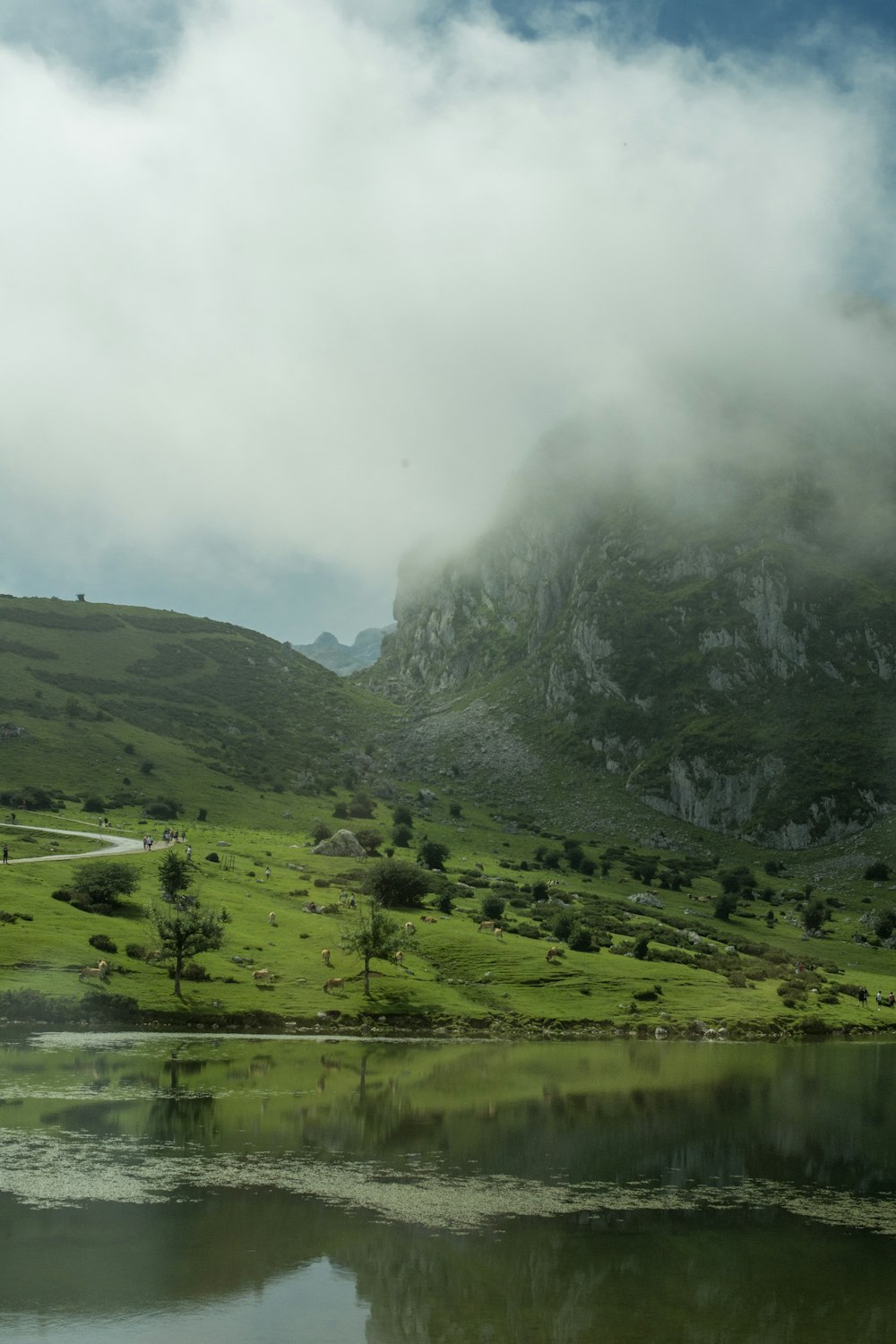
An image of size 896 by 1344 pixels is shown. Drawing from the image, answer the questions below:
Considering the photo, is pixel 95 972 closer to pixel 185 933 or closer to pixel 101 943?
pixel 101 943

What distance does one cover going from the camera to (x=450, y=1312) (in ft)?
78.3

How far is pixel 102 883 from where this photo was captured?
9344cm

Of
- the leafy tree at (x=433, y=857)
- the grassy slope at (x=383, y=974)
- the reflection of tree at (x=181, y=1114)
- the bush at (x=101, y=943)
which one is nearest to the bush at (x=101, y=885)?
the grassy slope at (x=383, y=974)

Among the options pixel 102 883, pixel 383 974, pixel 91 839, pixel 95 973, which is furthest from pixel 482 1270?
pixel 91 839

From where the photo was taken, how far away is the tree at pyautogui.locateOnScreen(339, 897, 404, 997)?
87.1 m

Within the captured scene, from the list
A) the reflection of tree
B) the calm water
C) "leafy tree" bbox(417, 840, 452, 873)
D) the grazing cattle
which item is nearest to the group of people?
the calm water

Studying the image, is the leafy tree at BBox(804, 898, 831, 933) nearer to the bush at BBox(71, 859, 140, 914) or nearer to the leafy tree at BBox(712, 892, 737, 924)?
the leafy tree at BBox(712, 892, 737, 924)

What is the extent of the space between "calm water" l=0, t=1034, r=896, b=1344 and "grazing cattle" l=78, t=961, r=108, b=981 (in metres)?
15.3

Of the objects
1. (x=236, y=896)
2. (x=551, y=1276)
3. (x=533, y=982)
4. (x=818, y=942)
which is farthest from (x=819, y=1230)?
(x=818, y=942)

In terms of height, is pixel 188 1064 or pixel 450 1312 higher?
pixel 450 1312

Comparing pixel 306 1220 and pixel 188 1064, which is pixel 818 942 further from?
pixel 306 1220

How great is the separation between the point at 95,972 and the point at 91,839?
194 ft

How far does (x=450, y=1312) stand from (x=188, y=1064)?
37.5 m

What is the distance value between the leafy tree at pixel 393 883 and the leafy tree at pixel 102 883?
28776mm
